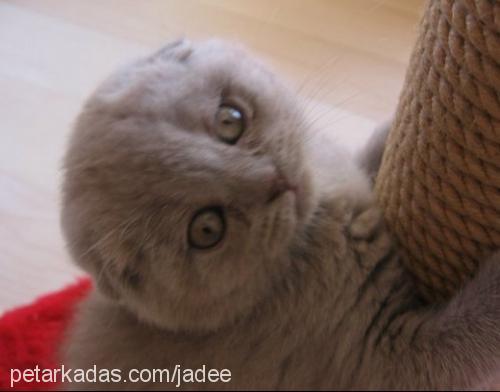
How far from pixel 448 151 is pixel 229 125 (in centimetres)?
31

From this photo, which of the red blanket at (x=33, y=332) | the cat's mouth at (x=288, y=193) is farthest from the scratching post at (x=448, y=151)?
the red blanket at (x=33, y=332)

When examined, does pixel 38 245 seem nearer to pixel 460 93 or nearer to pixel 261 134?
pixel 261 134

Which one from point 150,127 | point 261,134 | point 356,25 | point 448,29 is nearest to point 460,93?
point 448,29

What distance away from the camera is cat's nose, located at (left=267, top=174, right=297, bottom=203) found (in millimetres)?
837

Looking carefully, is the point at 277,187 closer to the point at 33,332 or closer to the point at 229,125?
the point at 229,125

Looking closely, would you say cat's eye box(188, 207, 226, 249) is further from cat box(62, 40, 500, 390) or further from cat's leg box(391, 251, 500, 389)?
cat's leg box(391, 251, 500, 389)

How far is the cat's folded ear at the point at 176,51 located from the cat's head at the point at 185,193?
0.12 ft

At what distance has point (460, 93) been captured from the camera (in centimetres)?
72

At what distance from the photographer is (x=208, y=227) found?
2.78 feet

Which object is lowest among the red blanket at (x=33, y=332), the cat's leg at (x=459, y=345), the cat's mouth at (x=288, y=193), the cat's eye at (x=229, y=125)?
→ the red blanket at (x=33, y=332)

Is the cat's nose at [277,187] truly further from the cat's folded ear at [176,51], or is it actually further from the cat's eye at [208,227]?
the cat's folded ear at [176,51]

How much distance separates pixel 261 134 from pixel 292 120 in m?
0.07

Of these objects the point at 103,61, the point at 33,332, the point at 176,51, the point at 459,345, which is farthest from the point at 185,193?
the point at 103,61

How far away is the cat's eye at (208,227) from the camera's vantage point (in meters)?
0.85
